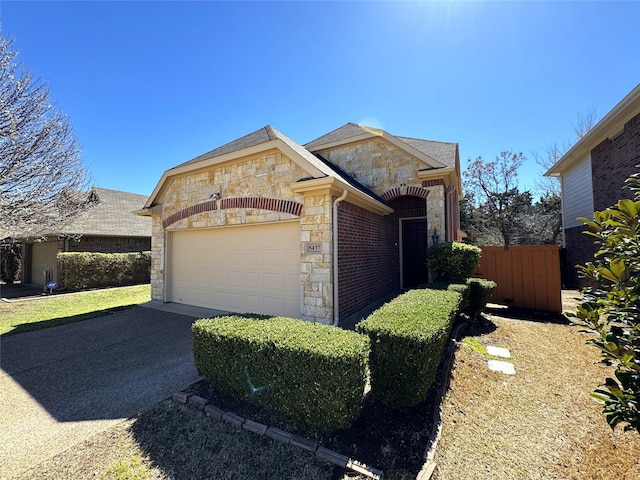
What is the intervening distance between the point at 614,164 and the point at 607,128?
3.85 ft

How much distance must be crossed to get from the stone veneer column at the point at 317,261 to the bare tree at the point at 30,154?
34.0ft

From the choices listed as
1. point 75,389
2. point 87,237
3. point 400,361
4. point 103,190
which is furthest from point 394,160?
point 103,190

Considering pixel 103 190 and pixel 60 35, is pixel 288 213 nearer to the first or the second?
pixel 60 35

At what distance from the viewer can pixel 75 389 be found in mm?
3863

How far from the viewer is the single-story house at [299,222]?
20.1 feet

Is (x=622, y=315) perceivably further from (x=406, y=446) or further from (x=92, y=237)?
(x=92, y=237)

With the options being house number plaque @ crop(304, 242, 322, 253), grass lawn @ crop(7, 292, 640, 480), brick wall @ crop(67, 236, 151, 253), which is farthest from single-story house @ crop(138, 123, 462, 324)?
brick wall @ crop(67, 236, 151, 253)

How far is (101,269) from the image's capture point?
13250 mm

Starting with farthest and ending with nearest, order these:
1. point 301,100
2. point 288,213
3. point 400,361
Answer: point 301,100, point 288,213, point 400,361

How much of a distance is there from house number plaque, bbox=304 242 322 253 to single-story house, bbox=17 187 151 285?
1188 cm

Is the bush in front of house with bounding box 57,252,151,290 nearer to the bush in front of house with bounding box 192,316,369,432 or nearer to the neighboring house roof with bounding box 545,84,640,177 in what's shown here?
the bush in front of house with bounding box 192,316,369,432

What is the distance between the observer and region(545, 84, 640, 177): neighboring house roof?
7146 millimetres

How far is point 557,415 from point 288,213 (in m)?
5.54

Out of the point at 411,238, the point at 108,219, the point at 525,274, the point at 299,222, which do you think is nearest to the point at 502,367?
the point at 299,222
